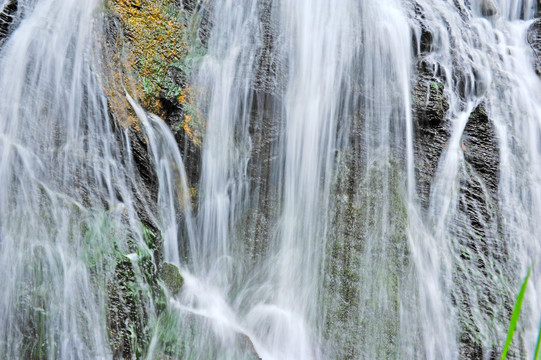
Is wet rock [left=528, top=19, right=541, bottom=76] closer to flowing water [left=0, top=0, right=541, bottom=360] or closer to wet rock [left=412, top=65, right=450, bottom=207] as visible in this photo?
flowing water [left=0, top=0, right=541, bottom=360]

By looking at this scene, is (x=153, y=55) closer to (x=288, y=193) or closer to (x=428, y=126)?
(x=288, y=193)

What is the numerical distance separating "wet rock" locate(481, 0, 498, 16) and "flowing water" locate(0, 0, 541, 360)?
0.67m

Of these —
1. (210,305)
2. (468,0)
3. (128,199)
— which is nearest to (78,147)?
(128,199)

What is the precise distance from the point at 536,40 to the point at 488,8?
69cm

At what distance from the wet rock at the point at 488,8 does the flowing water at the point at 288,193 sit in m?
0.67

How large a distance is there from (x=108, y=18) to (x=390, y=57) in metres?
2.74

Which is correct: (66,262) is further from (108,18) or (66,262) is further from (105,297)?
(108,18)

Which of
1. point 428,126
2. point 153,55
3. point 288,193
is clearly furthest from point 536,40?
point 153,55

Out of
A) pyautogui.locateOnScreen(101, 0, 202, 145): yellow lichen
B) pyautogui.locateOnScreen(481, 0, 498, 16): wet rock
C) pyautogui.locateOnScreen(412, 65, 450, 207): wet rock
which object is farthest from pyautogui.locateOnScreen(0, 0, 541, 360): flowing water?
pyautogui.locateOnScreen(481, 0, 498, 16): wet rock

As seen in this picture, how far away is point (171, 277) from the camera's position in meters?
3.64

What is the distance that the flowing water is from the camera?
320cm

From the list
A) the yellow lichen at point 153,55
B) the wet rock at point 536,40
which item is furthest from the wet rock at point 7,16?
the wet rock at point 536,40

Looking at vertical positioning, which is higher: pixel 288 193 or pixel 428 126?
pixel 428 126

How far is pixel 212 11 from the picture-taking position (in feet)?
15.4
